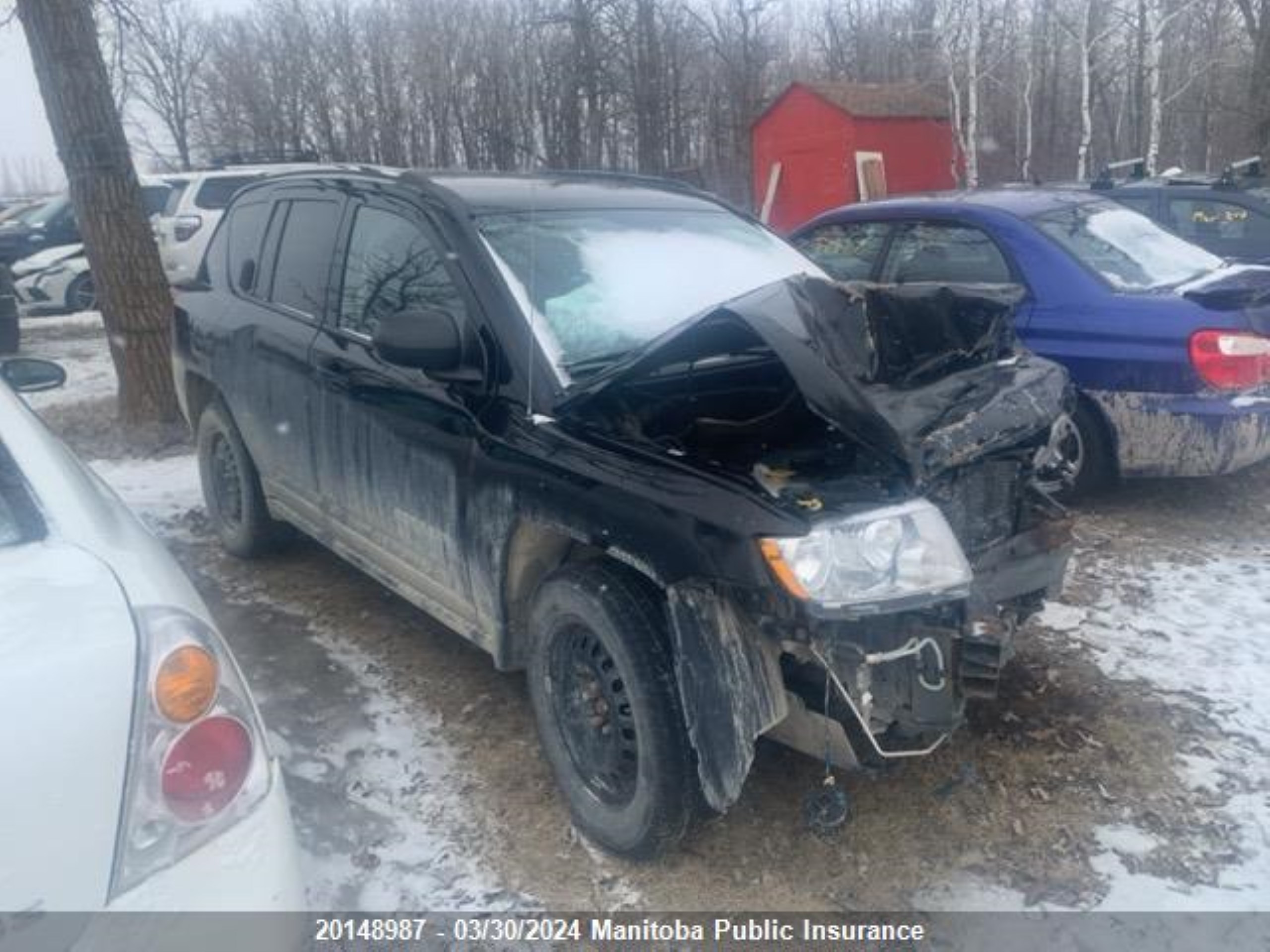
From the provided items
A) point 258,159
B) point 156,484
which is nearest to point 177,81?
point 258,159

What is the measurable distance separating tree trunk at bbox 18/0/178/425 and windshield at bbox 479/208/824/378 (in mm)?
4866

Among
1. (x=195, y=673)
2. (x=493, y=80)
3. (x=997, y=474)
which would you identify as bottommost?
(x=997, y=474)

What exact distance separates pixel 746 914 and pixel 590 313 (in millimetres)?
1831

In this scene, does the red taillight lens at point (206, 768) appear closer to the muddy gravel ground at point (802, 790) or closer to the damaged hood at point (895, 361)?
the muddy gravel ground at point (802, 790)

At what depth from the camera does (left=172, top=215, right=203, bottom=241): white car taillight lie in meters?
12.8

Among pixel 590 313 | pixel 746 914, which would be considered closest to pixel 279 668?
pixel 590 313

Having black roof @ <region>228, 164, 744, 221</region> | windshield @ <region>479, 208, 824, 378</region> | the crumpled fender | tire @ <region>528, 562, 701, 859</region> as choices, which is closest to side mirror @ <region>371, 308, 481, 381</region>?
windshield @ <region>479, 208, 824, 378</region>

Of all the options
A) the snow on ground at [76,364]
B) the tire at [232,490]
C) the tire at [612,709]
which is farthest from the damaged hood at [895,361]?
the snow on ground at [76,364]

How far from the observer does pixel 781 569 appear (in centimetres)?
237

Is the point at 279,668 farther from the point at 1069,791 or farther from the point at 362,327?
the point at 1069,791

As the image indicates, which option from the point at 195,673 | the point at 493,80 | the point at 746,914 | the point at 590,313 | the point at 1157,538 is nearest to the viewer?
the point at 195,673

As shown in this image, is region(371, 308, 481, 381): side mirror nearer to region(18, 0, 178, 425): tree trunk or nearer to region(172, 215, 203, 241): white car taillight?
region(18, 0, 178, 425): tree trunk

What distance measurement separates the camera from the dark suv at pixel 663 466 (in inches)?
97.9

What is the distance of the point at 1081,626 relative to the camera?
4.10m
